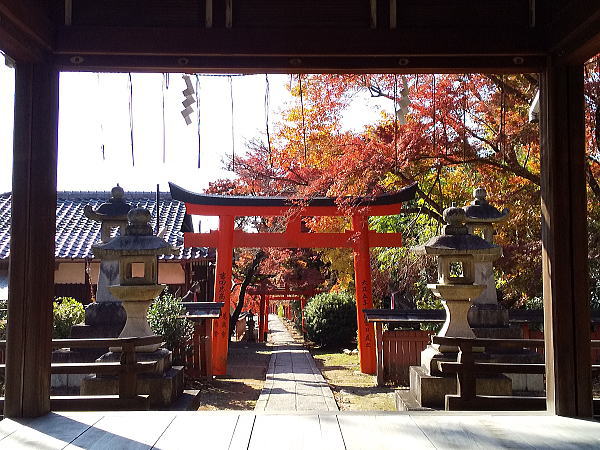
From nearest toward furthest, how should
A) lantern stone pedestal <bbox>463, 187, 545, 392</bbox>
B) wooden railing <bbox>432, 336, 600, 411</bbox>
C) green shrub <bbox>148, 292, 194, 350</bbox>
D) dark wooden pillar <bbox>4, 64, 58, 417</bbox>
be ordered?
dark wooden pillar <bbox>4, 64, 58, 417</bbox> → wooden railing <bbox>432, 336, 600, 411</bbox> → lantern stone pedestal <bbox>463, 187, 545, 392</bbox> → green shrub <bbox>148, 292, 194, 350</bbox>

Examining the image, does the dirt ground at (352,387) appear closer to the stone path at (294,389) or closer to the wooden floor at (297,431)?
the stone path at (294,389)

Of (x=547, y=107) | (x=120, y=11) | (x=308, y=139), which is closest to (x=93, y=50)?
(x=120, y=11)

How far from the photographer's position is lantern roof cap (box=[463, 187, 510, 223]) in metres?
9.28

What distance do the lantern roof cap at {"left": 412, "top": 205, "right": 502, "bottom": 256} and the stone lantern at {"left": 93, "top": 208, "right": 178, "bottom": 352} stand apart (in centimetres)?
353

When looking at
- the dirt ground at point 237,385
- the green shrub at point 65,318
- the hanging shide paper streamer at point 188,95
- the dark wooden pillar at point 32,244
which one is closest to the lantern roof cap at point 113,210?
the green shrub at point 65,318

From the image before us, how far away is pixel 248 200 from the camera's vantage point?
43.1ft

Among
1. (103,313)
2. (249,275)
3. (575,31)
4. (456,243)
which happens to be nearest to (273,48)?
(575,31)

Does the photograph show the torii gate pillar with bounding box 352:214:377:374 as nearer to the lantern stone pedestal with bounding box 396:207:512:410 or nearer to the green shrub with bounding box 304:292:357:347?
the green shrub with bounding box 304:292:357:347

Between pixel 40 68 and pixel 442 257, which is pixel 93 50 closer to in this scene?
pixel 40 68

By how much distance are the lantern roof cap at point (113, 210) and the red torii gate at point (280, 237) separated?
Answer: 2913 mm

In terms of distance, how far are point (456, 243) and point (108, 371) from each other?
4601 mm

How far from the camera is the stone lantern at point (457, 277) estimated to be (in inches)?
301

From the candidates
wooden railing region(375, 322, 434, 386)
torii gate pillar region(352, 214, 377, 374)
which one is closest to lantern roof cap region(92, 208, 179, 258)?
wooden railing region(375, 322, 434, 386)

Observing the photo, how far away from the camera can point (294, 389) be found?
9.85m
